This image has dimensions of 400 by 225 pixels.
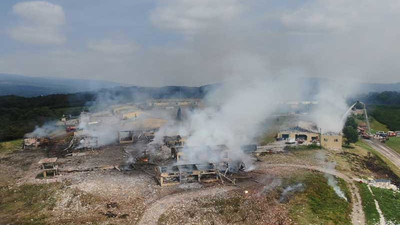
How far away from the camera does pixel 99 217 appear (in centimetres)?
2320

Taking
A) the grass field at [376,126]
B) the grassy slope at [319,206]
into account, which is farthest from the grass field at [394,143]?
the grassy slope at [319,206]

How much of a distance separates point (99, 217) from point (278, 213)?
1367 cm

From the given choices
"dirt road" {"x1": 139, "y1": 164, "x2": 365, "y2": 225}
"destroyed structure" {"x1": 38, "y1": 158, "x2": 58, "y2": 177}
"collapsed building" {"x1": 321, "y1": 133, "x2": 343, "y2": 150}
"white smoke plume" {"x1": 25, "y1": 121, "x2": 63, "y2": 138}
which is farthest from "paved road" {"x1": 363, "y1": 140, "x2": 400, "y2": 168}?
"white smoke plume" {"x1": 25, "y1": 121, "x2": 63, "y2": 138}

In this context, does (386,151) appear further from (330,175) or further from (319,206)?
(319,206)

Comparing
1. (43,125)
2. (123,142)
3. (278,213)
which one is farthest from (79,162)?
(43,125)

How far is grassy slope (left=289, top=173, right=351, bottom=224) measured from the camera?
23.4m

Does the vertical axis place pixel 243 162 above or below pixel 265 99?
below

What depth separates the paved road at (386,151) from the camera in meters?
43.8

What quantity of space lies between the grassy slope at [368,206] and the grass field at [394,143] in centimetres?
2488

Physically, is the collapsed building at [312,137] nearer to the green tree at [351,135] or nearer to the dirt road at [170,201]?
the green tree at [351,135]

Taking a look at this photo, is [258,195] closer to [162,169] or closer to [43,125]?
[162,169]

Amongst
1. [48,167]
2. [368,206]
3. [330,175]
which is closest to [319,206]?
[368,206]

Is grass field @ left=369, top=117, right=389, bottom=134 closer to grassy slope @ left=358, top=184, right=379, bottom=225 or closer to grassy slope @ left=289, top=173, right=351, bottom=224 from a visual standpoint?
grassy slope @ left=358, top=184, right=379, bottom=225

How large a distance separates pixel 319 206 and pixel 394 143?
36.4m
